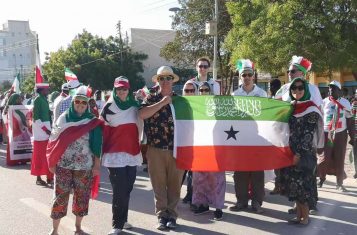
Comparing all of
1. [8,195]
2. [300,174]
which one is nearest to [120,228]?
[300,174]

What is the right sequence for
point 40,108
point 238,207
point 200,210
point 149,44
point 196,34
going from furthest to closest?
point 149,44 < point 196,34 < point 40,108 < point 238,207 < point 200,210

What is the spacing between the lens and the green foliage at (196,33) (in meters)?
31.0

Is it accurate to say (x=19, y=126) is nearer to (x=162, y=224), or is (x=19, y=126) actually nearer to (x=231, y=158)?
(x=162, y=224)

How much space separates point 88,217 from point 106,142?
1.51 metres

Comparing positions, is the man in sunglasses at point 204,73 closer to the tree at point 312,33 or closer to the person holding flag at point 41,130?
the person holding flag at point 41,130

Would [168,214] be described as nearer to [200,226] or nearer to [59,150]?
[200,226]

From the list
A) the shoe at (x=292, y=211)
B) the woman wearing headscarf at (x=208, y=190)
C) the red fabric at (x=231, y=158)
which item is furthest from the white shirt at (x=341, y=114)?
the woman wearing headscarf at (x=208, y=190)

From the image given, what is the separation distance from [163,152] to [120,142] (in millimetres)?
605

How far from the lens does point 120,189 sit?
206 inches

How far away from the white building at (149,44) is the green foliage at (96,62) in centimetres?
350

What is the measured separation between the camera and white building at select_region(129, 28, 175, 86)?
51938mm

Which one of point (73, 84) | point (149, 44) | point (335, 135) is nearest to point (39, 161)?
point (73, 84)

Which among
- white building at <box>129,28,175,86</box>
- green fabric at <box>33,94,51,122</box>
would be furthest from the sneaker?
white building at <box>129,28,175,86</box>

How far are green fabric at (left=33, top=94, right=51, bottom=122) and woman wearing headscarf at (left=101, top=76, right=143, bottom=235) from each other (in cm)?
363
